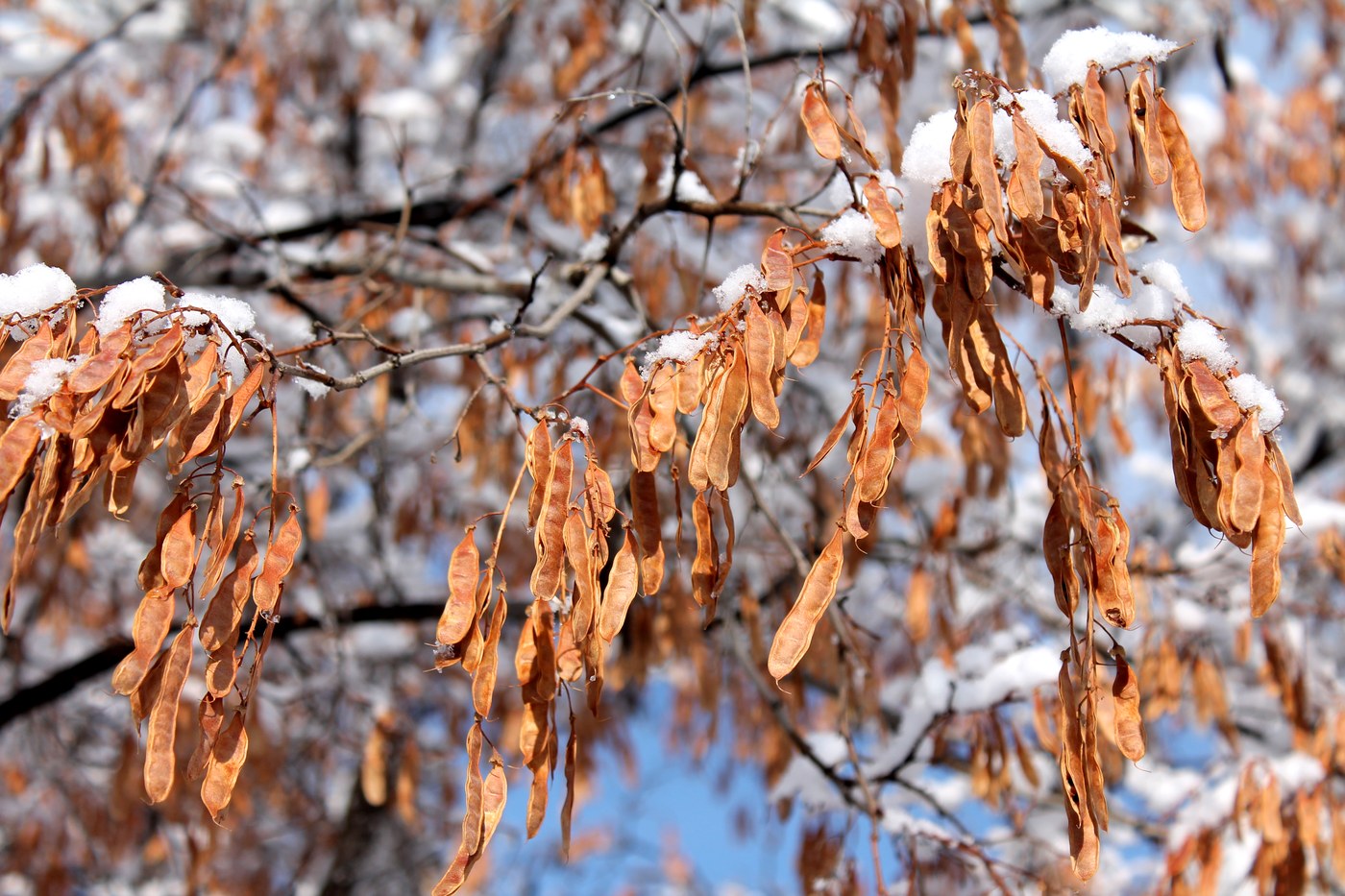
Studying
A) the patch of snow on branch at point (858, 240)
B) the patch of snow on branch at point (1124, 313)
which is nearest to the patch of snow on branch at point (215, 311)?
the patch of snow on branch at point (858, 240)

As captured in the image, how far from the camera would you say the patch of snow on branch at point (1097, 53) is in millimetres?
1138

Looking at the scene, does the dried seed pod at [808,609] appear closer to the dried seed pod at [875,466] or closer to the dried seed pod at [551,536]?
the dried seed pod at [875,466]

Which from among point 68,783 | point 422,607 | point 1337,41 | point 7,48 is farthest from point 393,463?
point 1337,41

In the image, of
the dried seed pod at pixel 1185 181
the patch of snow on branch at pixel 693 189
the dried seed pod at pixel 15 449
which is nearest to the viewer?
the dried seed pod at pixel 15 449

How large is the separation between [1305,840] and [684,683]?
2997 mm

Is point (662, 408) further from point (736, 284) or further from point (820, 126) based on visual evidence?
point (820, 126)

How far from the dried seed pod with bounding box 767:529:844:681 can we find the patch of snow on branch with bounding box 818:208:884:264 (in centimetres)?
36

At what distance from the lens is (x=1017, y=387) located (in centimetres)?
105

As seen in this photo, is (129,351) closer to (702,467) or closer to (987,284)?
(702,467)

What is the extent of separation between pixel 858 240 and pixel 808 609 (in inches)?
17.5

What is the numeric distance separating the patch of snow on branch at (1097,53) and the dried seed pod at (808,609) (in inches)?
24.1

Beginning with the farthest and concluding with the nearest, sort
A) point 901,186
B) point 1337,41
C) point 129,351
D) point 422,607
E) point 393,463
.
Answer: point 1337,41, point 393,463, point 422,607, point 901,186, point 129,351

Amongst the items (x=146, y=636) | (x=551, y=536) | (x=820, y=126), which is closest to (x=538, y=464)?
(x=551, y=536)

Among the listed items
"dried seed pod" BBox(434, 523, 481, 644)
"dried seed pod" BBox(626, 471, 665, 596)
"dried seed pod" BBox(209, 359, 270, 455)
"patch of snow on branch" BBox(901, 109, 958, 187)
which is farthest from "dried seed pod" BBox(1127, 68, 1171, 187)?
"dried seed pod" BBox(209, 359, 270, 455)
